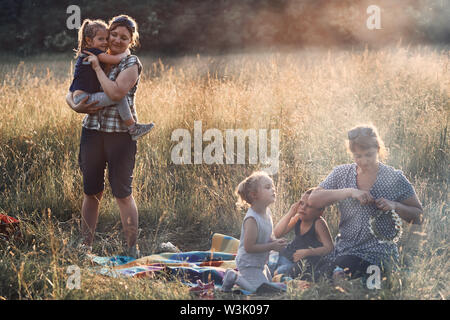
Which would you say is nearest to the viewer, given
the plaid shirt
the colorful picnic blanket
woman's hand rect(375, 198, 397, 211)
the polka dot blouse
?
woman's hand rect(375, 198, 397, 211)

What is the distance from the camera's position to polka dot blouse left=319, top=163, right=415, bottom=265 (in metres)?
3.37

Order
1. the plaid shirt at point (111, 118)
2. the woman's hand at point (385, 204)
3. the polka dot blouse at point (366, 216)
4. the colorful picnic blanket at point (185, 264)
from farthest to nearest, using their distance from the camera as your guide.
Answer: the plaid shirt at point (111, 118) < the colorful picnic blanket at point (185, 264) < the polka dot blouse at point (366, 216) < the woman's hand at point (385, 204)

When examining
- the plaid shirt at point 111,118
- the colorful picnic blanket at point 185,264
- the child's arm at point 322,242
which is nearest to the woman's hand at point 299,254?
the child's arm at point 322,242

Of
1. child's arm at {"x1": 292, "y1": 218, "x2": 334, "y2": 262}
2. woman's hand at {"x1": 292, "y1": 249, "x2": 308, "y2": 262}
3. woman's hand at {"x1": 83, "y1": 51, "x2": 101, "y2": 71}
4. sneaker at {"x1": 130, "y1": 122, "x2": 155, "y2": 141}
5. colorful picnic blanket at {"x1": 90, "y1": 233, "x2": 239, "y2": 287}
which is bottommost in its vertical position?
colorful picnic blanket at {"x1": 90, "y1": 233, "x2": 239, "y2": 287}

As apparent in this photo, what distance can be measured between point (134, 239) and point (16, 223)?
0.90 m

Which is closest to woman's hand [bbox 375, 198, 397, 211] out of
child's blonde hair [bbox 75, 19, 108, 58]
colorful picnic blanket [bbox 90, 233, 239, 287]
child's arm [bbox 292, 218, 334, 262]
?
child's arm [bbox 292, 218, 334, 262]

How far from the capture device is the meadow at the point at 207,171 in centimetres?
319

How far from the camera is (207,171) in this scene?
501 centimetres

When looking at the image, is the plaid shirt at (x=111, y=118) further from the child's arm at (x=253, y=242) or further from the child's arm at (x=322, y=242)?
the child's arm at (x=322, y=242)

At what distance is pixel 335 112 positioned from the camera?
5.95 meters

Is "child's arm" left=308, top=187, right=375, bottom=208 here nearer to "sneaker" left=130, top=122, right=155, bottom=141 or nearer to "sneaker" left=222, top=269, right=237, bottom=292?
"sneaker" left=222, top=269, right=237, bottom=292

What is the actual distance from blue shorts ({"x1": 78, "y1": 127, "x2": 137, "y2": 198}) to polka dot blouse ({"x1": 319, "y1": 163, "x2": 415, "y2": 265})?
134 centimetres
